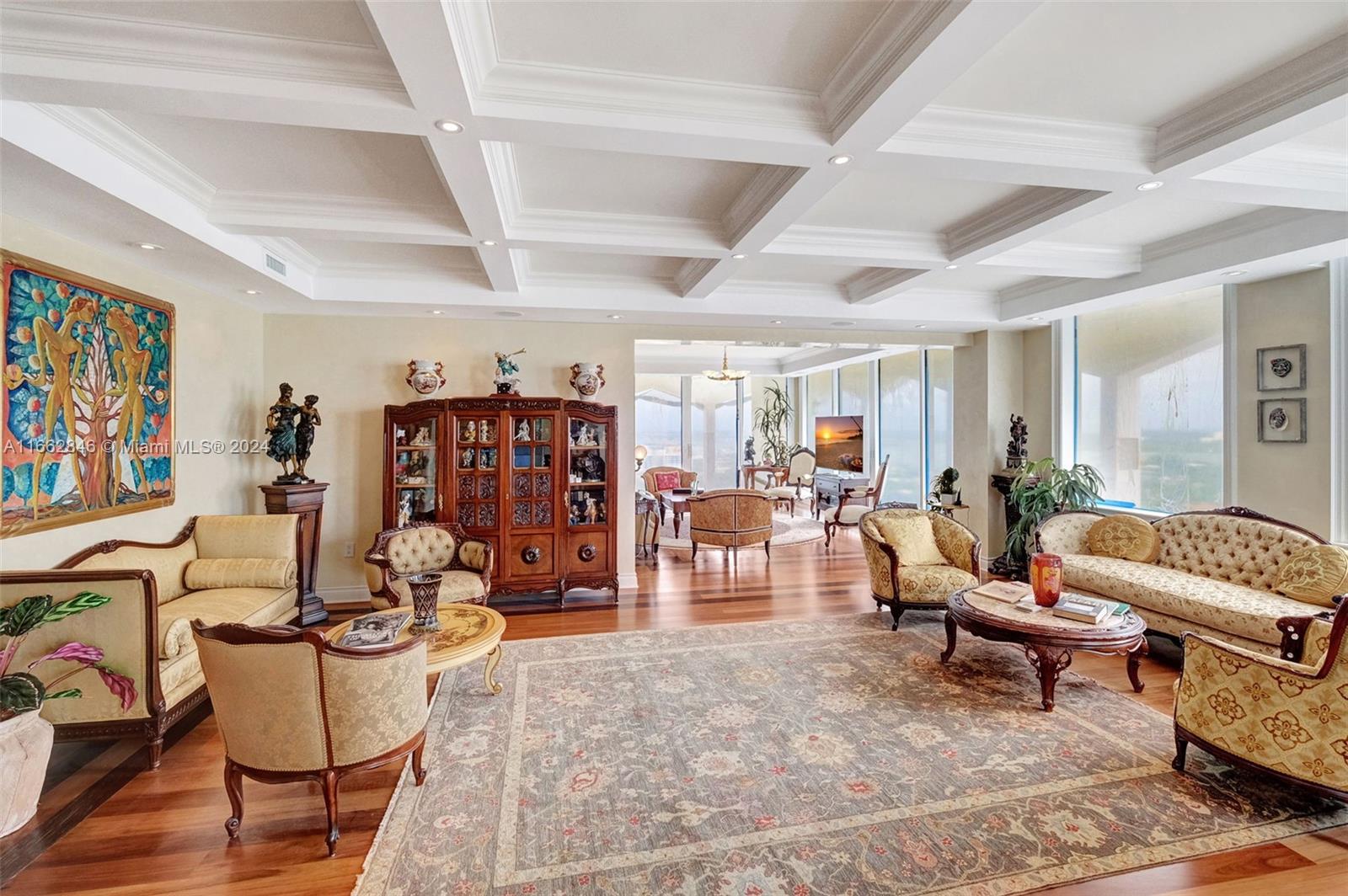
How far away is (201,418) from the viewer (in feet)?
13.4

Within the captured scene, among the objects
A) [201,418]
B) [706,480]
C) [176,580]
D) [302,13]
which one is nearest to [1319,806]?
[302,13]

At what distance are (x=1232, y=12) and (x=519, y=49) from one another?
2.29 meters

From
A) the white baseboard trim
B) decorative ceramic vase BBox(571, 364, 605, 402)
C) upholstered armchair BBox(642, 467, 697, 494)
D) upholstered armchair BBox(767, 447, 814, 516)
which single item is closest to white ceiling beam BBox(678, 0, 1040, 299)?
decorative ceramic vase BBox(571, 364, 605, 402)

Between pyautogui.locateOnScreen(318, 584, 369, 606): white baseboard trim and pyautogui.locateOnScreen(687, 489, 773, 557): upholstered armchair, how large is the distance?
3.32 metres

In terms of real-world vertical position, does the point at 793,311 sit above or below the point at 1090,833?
above

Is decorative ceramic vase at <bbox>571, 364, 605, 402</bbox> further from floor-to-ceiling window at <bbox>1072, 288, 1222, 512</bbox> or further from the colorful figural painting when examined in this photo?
floor-to-ceiling window at <bbox>1072, 288, 1222, 512</bbox>

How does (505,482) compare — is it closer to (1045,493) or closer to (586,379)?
(586,379)

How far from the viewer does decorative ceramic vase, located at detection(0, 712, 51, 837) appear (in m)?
1.99

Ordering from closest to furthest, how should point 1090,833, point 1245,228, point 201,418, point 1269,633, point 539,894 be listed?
point 539,894, point 1090,833, point 1269,633, point 1245,228, point 201,418

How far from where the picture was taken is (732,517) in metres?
6.32

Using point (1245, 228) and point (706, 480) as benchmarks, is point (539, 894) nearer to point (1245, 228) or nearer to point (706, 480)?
point (1245, 228)

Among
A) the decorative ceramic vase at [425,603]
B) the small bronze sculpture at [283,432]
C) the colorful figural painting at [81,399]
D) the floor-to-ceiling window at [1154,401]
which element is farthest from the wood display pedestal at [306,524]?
the floor-to-ceiling window at [1154,401]

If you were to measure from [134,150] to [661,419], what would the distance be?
360 inches

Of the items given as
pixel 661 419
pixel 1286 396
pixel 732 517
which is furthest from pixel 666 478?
pixel 1286 396
